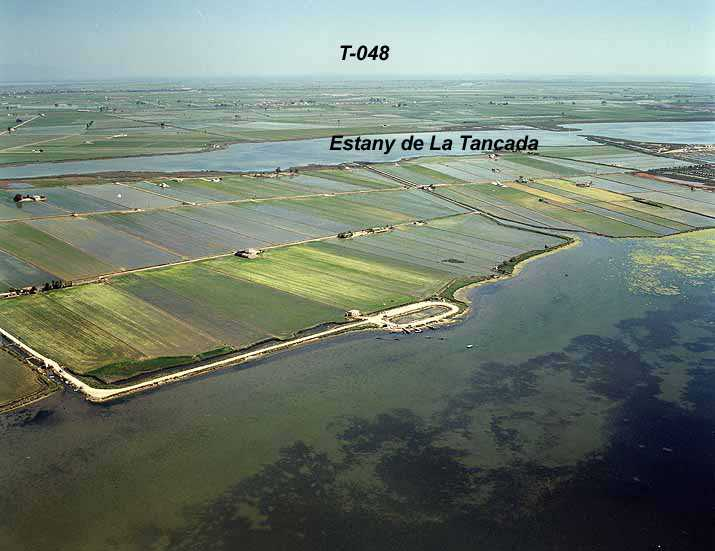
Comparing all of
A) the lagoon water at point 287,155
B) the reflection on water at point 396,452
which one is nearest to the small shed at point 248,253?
the reflection on water at point 396,452

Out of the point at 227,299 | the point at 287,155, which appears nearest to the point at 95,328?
the point at 227,299

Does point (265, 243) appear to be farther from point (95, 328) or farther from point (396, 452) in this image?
point (396, 452)

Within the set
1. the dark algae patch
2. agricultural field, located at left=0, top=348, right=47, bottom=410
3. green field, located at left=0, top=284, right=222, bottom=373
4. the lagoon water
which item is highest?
the lagoon water

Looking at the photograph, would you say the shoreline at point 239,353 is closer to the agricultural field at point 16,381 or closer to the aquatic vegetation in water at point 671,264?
the agricultural field at point 16,381

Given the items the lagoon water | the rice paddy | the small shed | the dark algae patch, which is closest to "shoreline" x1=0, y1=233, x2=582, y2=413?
the rice paddy

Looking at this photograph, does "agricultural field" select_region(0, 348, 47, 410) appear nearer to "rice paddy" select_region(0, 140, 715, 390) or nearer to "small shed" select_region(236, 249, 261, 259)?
"rice paddy" select_region(0, 140, 715, 390)

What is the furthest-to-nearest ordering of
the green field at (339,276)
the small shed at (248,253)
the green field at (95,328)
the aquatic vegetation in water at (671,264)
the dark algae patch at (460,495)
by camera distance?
the small shed at (248,253), the aquatic vegetation in water at (671,264), the green field at (339,276), the green field at (95,328), the dark algae patch at (460,495)
